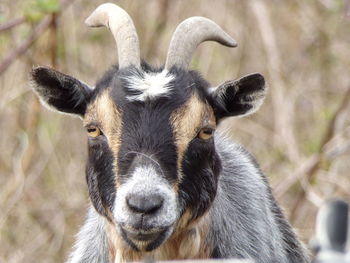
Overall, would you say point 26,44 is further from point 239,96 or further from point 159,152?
point 159,152

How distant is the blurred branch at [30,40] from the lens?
9544 millimetres

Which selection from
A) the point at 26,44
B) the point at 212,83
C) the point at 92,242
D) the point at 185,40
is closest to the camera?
the point at 185,40

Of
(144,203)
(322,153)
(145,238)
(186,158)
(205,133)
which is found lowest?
(322,153)

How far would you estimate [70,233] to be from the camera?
11.9 meters

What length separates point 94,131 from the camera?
5.87 meters

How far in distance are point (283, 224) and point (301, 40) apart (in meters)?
6.68

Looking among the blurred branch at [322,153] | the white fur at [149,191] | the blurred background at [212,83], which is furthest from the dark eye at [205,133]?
the blurred branch at [322,153]

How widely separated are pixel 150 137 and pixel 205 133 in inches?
20.7

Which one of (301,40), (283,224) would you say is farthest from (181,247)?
(301,40)

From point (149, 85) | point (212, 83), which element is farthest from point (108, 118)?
point (212, 83)

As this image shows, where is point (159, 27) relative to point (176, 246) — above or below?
above

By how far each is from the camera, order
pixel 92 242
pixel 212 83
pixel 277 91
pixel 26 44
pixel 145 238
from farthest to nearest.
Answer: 1. pixel 212 83
2. pixel 277 91
3. pixel 26 44
4. pixel 92 242
5. pixel 145 238

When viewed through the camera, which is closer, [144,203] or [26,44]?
[144,203]

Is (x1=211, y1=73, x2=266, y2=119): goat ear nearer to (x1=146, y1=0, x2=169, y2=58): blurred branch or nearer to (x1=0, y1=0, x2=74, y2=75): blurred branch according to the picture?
(x1=0, y1=0, x2=74, y2=75): blurred branch
